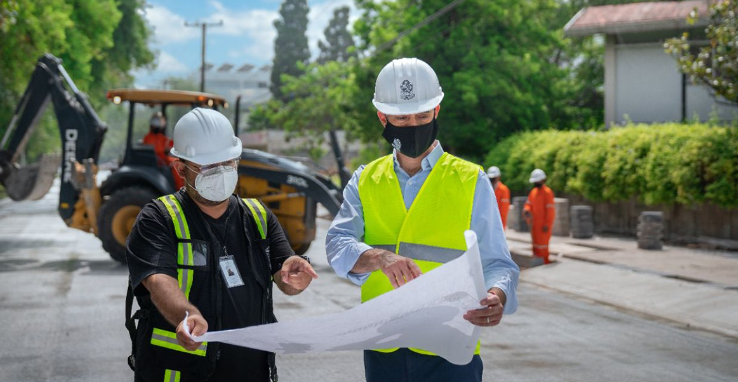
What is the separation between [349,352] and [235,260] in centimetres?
540

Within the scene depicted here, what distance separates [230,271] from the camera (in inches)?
133

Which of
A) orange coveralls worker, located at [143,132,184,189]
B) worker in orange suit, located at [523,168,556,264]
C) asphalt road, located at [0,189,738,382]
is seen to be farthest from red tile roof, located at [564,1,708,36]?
orange coveralls worker, located at [143,132,184,189]

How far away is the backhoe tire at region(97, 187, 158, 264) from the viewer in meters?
15.2

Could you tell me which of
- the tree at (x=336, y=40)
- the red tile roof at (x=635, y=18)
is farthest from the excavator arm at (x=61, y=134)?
the tree at (x=336, y=40)

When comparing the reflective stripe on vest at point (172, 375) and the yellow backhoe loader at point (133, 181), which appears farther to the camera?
the yellow backhoe loader at point (133, 181)

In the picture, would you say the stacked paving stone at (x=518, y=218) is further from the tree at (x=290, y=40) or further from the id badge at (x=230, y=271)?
the tree at (x=290, y=40)

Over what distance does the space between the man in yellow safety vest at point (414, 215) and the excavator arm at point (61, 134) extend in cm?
1297

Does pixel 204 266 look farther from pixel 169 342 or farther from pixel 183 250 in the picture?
pixel 169 342

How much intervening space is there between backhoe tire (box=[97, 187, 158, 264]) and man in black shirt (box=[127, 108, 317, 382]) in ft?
39.3

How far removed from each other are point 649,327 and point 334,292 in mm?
4267

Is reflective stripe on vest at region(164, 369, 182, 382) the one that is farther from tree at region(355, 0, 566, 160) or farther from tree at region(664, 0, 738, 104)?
tree at region(355, 0, 566, 160)

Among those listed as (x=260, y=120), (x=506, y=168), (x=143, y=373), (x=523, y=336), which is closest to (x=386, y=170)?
(x=143, y=373)

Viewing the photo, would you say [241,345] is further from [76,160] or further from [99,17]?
[99,17]

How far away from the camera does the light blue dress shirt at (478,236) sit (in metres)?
3.29
